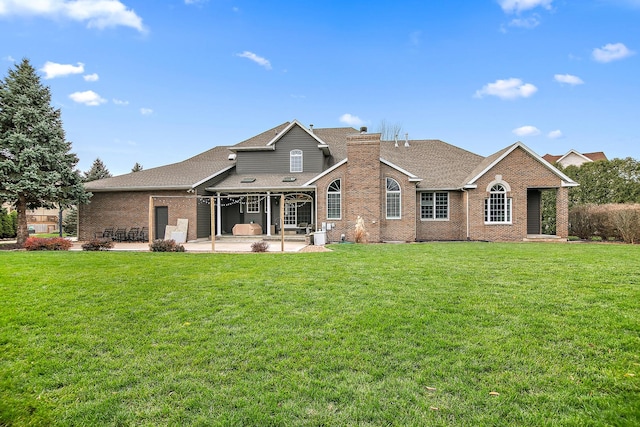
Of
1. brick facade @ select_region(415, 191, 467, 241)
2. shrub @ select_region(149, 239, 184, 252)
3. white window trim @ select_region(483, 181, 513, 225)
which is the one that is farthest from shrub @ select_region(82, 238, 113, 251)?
white window trim @ select_region(483, 181, 513, 225)

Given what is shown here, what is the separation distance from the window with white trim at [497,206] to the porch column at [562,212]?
2.50m

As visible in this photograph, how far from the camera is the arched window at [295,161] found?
21.8 m

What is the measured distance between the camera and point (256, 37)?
57.2 feet

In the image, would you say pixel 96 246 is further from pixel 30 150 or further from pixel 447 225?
pixel 447 225

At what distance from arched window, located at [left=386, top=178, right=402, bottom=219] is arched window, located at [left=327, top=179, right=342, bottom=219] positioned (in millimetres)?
2716

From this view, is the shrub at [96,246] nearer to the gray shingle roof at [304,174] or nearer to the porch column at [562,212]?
the gray shingle roof at [304,174]

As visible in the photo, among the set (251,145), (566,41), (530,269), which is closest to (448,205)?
(566,41)

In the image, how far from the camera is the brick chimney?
17656 mm

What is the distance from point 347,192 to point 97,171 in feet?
96.9

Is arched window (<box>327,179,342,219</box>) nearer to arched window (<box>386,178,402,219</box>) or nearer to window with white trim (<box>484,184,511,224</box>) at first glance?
arched window (<box>386,178,402,219</box>)

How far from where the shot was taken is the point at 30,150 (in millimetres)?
16453

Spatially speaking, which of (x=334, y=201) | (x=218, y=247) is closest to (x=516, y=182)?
(x=334, y=201)

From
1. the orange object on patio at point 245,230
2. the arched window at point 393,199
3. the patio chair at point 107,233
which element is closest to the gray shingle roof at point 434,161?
the arched window at point 393,199

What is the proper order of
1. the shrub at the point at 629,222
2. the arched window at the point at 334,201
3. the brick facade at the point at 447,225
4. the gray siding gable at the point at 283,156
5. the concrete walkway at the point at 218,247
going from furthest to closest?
the gray siding gable at the point at 283,156, the brick facade at the point at 447,225, the arched window at the point at 334,201, the shrub at the point at 629,222, the concrete walkway at the point at 218,247
